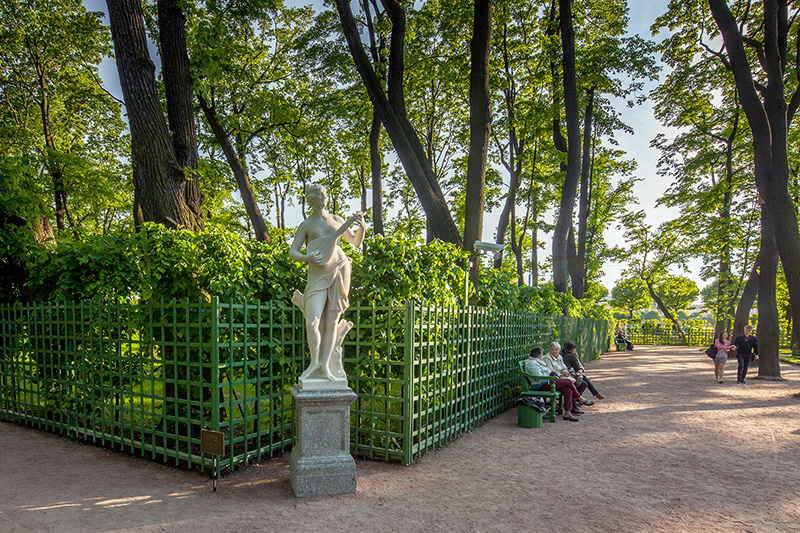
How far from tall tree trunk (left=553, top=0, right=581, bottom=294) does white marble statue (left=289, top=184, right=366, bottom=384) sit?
13666mm

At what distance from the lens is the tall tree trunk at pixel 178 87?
8.01 m

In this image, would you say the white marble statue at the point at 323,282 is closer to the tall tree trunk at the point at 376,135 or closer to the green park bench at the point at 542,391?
the green park bench at the point at 542,391

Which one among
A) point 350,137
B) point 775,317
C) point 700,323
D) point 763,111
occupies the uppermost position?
point 350,137

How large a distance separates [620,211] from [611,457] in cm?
3180

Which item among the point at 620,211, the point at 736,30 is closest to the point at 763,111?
the point at 736,30

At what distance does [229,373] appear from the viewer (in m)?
5.24

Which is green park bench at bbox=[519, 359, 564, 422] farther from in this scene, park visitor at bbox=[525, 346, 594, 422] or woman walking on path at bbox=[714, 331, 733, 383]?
woman walking on path at bbox=[714, 331, 733, 383]

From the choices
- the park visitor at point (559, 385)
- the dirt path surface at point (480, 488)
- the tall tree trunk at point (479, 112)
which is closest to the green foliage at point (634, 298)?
the tall tree trunk at point (479, 112)

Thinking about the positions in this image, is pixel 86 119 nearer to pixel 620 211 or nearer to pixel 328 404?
pixel 328 404

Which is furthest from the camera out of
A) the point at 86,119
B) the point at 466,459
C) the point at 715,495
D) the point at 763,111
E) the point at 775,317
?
the point at 86,119

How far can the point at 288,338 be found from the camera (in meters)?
6.00

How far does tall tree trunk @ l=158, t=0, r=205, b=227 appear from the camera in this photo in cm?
801

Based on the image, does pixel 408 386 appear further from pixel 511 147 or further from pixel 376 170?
pixel 511 147

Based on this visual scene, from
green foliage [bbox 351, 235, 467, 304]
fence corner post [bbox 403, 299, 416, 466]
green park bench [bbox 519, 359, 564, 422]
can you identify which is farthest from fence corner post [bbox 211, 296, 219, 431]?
green park bench [bbox 519, 359, 564, 422]
